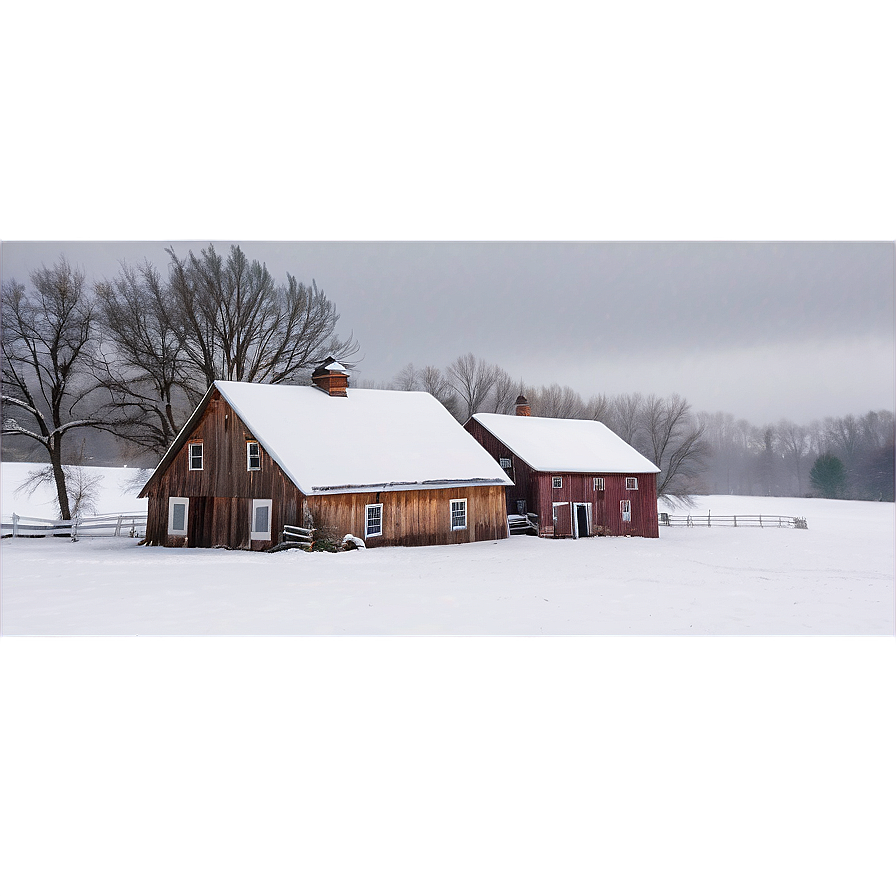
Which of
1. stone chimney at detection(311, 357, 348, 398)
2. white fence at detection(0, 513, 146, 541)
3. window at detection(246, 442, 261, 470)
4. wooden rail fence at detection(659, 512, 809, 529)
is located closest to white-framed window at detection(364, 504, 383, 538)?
window at detection(246, 442, 261, 470)

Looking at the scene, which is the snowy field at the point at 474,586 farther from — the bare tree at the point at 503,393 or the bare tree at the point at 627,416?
the bare tree at the point at 503,393

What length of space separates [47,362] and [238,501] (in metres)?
2.91

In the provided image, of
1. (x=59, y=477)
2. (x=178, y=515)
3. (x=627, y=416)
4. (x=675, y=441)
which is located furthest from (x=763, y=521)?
(x=59, y=477)

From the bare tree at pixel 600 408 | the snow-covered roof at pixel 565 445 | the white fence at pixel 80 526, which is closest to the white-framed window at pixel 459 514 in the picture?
the snow-covered roof at pixel 565 445

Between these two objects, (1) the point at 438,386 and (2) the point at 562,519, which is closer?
(1) the point at 438,386

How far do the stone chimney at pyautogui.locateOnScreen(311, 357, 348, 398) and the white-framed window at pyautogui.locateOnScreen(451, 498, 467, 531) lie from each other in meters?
2.32

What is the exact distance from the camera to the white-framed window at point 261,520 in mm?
9914

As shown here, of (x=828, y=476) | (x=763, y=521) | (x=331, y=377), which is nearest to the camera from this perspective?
(x=828, y=476)

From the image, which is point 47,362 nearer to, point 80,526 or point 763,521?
point 80,526

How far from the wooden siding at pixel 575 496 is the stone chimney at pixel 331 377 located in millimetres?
1958

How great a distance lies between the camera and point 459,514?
1142cm
